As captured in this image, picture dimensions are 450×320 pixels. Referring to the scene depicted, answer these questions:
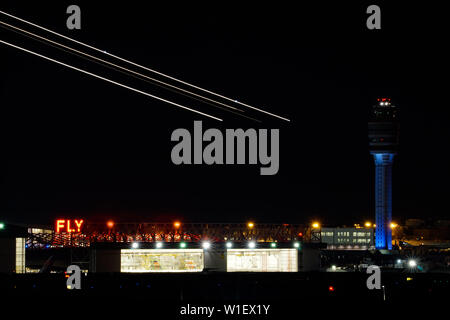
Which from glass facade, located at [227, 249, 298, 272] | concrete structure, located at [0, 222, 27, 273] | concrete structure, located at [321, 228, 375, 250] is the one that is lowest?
concrete structure, located at [321, 228, 375, 250]

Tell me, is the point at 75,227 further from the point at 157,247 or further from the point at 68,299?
the point at 68,299

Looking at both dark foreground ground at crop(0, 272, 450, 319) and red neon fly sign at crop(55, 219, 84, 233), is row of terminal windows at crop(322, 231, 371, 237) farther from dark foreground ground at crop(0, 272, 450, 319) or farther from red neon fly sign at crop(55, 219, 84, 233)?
dark foreground ground at crop(0, 272, 450, 319)

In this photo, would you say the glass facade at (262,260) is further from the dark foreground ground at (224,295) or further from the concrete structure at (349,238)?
the concrete structure at (349,238)

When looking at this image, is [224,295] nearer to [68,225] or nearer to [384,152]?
[68,225]

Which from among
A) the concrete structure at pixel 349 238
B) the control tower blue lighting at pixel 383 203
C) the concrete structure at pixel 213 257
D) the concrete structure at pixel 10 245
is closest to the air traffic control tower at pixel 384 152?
the control tower blue lighting at pixel 383 203

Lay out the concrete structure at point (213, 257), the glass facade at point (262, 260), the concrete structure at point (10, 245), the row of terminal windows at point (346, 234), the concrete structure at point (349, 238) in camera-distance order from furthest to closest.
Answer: the row of terminal windows at point (346, 234), the concrete structure at point (349, 238), the glass facade at point (262, 260), the concrete structure at point (213, 257), the concrete structure at point (10, 245)

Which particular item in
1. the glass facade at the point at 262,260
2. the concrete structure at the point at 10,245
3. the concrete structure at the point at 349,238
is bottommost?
the concrete structure at the point at 349,238

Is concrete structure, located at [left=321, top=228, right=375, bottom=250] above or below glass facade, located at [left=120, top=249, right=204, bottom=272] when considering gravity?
below

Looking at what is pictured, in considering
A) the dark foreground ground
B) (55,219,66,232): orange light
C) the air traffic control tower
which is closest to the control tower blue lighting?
the air traffic control tower
